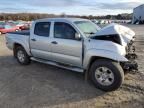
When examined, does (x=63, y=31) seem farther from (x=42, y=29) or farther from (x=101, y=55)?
(x=101, y=55)

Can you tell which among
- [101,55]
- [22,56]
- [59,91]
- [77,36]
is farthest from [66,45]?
[22,56]

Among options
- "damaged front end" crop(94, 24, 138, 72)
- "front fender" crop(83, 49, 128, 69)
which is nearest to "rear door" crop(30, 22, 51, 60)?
"front fender" crop(83, 49, 128, 69)

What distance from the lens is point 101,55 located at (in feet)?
19.2

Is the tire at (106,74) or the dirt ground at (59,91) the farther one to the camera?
the tire at (106,74)

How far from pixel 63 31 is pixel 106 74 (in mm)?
1956

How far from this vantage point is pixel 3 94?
585 centimetres

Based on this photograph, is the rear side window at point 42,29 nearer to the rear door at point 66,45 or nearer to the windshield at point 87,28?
the rear door at point 66,45

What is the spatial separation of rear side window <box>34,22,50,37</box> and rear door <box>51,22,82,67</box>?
0.40 m

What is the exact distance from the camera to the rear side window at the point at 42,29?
24.7 ft

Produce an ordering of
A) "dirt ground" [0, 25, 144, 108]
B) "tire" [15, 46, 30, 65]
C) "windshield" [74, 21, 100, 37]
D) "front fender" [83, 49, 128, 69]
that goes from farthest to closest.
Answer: "tire" [15, 46, 30, 65] → "windshield" [74, 21, 100, 37] → "front fender" [83, 49, 128, 69] → "dirt ground" [0, 25, 144, 108]

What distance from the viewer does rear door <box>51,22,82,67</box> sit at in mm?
6473

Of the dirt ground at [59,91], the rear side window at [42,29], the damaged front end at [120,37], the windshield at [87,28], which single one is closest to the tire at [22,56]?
the dirt ground at [59,91]

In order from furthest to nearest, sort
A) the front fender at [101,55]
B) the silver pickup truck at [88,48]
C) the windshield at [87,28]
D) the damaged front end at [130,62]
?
the windshield at [87,28]
the damaged front end at [130,62]
the silver pickup truck at [88,48]
the front fender at [101,55]

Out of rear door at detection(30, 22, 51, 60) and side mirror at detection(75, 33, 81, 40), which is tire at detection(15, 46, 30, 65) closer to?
rear door at detection(30, 22, 51, 60)
